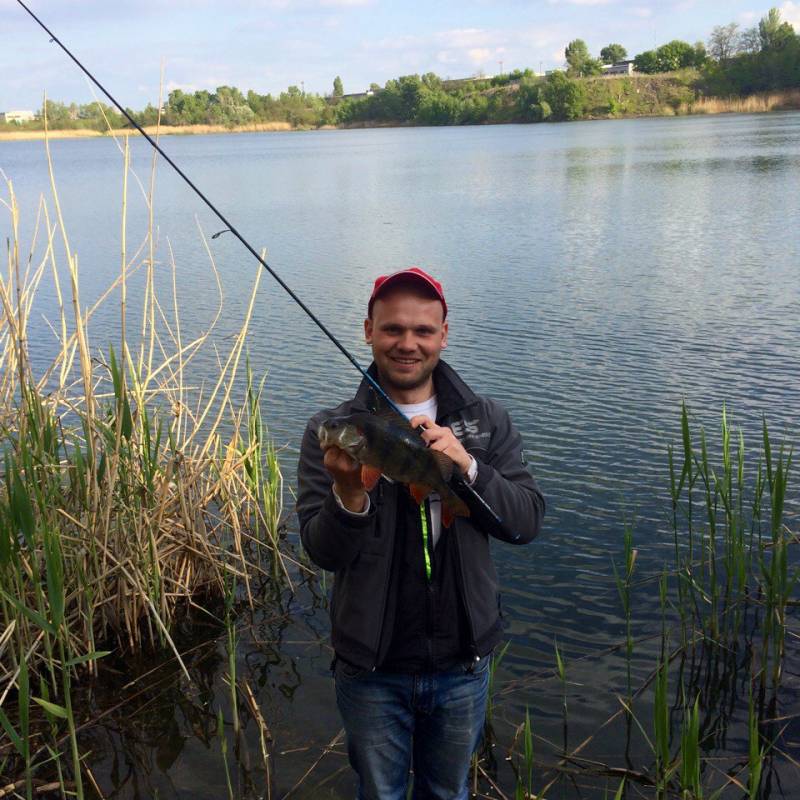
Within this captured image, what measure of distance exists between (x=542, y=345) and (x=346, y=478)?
339 inches

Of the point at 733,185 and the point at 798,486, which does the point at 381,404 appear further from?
the point at 733,185

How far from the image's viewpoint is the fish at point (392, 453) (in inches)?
88.5

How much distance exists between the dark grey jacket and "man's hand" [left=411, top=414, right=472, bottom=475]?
0.30 feet

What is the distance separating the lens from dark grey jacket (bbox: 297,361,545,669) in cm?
251

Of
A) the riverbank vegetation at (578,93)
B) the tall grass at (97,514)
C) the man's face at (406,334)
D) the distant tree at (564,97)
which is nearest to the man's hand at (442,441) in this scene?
the man's face at (406,334)

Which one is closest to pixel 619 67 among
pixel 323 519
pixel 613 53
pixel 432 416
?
pixel 613 53

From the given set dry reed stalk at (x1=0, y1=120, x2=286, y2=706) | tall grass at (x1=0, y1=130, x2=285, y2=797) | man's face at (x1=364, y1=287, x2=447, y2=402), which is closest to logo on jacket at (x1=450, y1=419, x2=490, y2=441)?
man's face at (x1=364, y1=287, x2=447, y2=402)

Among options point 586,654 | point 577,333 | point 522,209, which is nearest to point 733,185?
point 522,209

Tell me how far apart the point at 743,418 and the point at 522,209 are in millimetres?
14766

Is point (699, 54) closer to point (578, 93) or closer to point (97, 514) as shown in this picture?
point (578, 93)

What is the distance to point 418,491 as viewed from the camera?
2428mm

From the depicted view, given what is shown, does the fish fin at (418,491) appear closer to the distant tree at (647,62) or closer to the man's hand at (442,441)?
the man's hand at (442,441)

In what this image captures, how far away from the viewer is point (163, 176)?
34688 mm

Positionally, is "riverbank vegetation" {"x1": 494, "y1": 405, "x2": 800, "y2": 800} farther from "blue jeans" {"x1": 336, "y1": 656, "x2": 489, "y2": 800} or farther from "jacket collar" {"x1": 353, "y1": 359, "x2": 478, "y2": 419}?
"jacket collar" {"x1": 353, "y1": 359, "x2": 478, "y2": 419}
